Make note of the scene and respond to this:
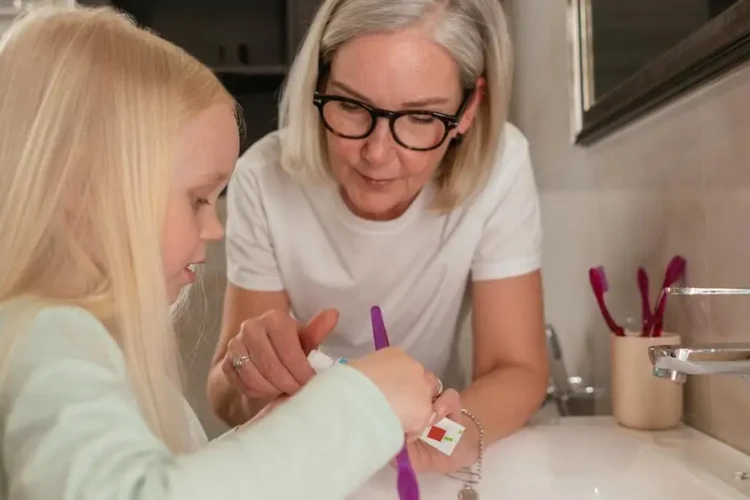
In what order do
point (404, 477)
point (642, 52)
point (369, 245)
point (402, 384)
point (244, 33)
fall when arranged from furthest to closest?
point (244, 33)
point (642, 52)
point (369, 245)
point (404, 477)
point (402, 384)

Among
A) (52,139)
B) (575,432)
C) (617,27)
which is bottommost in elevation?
(575,432)

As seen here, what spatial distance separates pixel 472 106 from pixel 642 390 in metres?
0.39

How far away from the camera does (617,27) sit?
1.32 meters

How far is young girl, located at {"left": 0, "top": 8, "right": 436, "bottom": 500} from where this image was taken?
1.63 feet

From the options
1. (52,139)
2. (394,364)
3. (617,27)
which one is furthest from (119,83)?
(617,27)

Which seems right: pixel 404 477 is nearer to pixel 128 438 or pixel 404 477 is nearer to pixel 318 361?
pixel 318 361

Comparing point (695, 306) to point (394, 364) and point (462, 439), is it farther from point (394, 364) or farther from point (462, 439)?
point (394, 364)

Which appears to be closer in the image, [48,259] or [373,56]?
[48,259]

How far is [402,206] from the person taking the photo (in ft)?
3.58

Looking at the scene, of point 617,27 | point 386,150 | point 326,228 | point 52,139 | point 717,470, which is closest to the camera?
point 52,139

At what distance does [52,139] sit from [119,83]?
7 cm

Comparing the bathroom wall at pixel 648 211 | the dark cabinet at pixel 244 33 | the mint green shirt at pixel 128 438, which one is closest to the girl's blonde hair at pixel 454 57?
the bathroom wall at pixel 648 211

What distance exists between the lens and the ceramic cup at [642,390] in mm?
963

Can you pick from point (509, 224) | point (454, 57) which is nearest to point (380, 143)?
point (454, 57)
